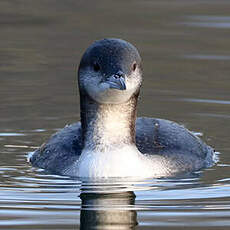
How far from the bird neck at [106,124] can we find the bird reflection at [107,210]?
2.17 ft

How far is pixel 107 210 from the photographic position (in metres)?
11.1

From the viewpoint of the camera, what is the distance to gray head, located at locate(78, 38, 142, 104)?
11.6 metres

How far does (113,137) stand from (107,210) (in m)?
1.34

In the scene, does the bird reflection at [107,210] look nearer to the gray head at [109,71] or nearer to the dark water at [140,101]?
the dark water at [140,101]

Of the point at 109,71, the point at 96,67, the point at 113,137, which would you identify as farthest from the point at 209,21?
the point at 109,71

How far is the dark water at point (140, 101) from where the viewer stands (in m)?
11.0

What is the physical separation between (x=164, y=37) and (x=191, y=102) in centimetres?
412

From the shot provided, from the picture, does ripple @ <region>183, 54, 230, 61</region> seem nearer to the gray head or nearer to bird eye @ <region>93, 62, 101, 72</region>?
the gray head

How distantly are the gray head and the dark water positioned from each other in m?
0.92

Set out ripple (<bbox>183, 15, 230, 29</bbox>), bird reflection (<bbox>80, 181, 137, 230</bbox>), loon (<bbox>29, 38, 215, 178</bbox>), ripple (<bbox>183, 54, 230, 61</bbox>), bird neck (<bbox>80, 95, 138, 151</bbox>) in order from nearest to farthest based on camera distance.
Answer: bird reflection (<bbox>80, 181, 137, 230</bbox>), loon (<bbox>29, 38, 215, 178</bbox>), bird neck (<bbox>80, 95, 138, 151</bbox>), ripple (<bbox>183, 54, 230, 61</bbox>), ripple (<bbox>183, 15, 230, 29</bbox>)

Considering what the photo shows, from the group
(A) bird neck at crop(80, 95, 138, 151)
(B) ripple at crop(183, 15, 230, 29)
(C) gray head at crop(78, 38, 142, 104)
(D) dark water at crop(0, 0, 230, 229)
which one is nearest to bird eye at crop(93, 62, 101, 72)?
(C) gray head at crop(78, 38, 142, 104)

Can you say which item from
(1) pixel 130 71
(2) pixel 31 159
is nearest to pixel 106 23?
(2) pixel 31 159

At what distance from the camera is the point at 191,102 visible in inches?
622

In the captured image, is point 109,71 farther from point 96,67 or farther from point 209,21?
point 209,21
